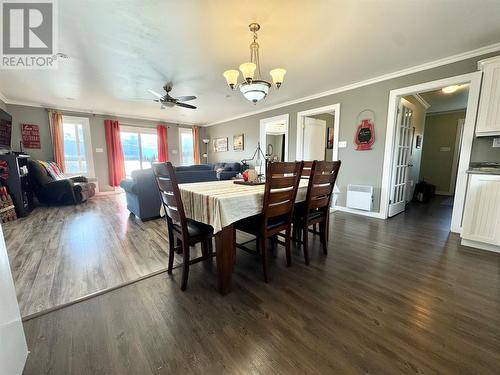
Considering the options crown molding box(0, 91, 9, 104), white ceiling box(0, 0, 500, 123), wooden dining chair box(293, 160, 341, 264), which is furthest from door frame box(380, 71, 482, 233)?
crown molding box(0, 91, 9, 104)

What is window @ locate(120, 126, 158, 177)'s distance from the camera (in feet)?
21.4

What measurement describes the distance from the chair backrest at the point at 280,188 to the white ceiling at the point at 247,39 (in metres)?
1.48

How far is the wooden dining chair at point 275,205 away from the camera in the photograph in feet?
5.16

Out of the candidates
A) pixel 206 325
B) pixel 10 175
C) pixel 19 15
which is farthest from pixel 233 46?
pixel 10 175

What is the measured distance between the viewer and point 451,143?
554cm

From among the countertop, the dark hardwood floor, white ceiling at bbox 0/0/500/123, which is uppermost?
white ceiling at bbox 0/0/500/123

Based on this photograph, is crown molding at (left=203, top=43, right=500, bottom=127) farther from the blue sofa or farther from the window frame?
the window frame

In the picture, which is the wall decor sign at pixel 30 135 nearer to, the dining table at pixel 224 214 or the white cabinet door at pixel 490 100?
the dining table at pixel 224 214

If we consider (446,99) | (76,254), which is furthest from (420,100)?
(76,254)

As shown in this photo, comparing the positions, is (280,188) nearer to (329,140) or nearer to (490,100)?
(490,100)

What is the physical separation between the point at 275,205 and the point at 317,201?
618 millimetres

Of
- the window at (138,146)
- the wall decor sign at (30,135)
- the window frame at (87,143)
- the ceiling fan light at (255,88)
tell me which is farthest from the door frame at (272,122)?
the wall decor sign at (30,135)

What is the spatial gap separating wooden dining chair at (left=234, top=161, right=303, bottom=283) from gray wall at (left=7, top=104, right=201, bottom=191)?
611 cm

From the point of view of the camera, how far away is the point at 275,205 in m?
1.69
